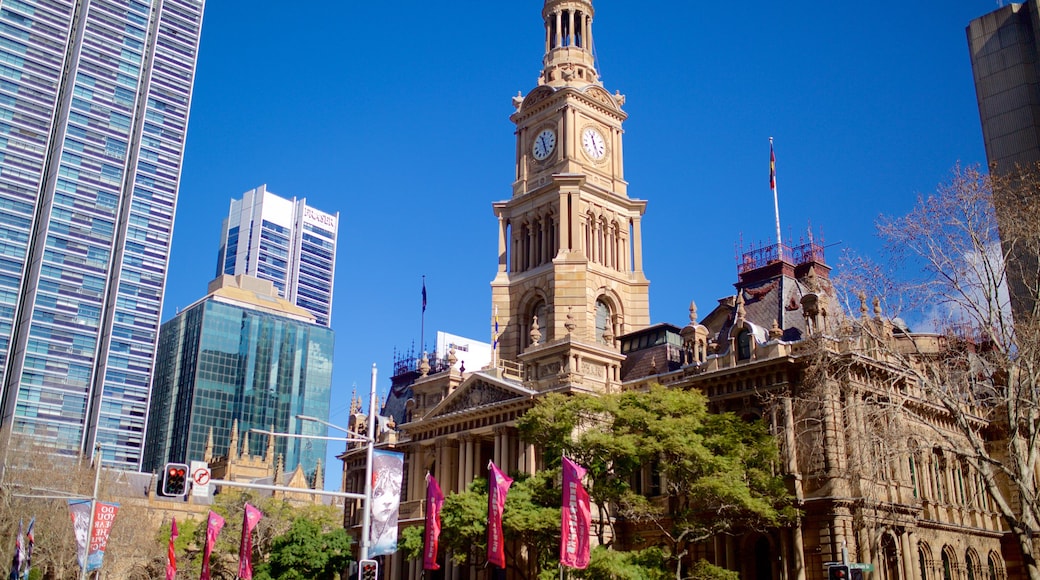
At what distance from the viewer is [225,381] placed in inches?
5930

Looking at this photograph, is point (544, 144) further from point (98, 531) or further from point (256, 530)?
point (98, 531)

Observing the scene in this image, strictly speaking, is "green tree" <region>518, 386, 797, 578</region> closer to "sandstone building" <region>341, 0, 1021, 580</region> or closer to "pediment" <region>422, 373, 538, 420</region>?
"sandstone building" <region>341, 0, 1021, 580</region>

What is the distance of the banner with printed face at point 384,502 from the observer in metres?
31.4

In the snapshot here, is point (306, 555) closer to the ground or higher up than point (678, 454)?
Answer: closer to the ground

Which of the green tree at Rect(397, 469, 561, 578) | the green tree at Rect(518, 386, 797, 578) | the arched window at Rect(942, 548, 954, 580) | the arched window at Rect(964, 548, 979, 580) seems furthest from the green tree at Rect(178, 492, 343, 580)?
the arched window at Rect(964, 548, 979, 580)

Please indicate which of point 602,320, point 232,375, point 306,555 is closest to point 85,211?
point 232,375

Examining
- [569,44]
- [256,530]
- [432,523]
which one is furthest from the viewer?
[569,44]

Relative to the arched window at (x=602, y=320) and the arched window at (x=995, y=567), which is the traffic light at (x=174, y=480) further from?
the arched window at (x=995, y=567)

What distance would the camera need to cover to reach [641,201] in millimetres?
67562

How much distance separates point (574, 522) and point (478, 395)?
23253mm

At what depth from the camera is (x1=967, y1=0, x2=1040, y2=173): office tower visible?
60750 mm

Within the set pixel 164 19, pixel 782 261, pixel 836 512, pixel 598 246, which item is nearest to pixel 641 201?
pixel 598 246

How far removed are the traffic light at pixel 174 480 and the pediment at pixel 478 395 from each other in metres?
25.1

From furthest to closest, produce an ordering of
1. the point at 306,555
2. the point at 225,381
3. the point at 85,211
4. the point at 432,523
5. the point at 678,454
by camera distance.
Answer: the point at 225,381 → the point at 85,211 → the point at 306,555 → the point at 678,454 → the point at 432,523
